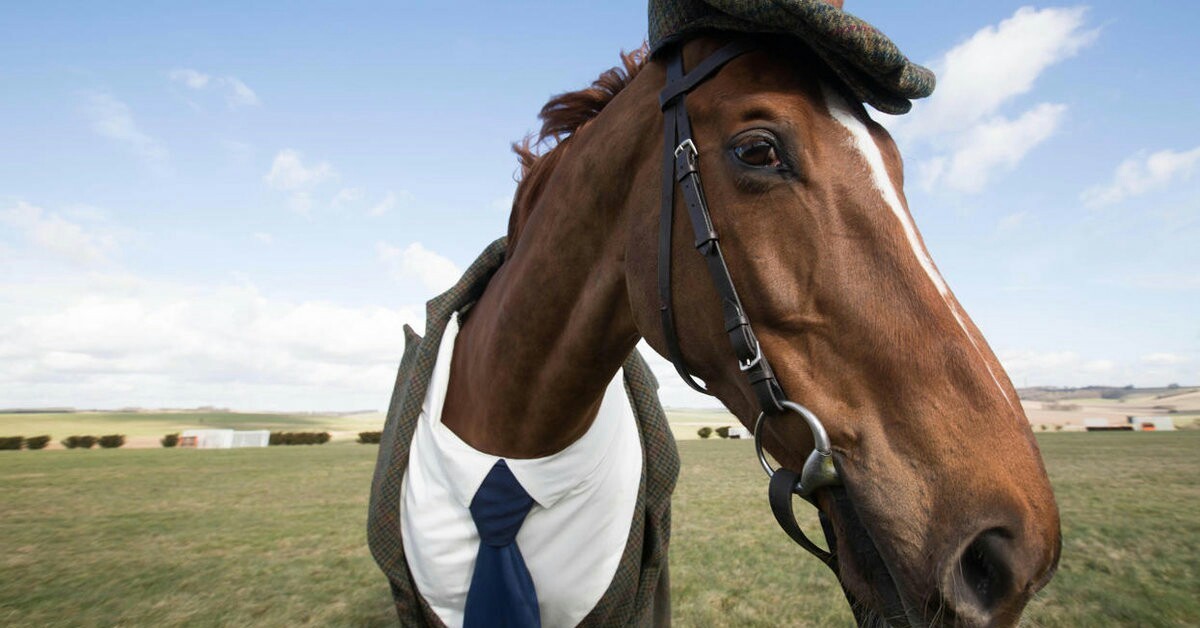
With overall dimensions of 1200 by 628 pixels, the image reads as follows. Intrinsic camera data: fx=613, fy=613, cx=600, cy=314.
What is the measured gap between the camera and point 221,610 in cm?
623

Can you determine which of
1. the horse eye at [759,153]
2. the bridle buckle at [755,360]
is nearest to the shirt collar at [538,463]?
the bridle buckle at [755,360]

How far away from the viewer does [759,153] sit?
1.40 m

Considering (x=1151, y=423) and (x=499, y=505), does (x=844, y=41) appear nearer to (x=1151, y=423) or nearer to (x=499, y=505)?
(x=499, y=505)

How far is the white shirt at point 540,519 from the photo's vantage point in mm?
2344

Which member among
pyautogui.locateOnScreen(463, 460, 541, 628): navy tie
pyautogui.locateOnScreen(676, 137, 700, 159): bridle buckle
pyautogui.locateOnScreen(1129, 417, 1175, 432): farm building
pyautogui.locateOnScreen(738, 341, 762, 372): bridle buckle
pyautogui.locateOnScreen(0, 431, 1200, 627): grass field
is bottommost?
pyautogui.locateOnScreen(1129, 417, 1175, 432): farm building

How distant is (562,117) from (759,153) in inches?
49.6

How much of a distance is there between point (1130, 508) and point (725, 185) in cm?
1330

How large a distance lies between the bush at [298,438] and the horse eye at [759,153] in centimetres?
5047

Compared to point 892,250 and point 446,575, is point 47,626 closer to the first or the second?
point 446,575

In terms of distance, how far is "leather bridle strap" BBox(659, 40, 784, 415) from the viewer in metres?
1.30

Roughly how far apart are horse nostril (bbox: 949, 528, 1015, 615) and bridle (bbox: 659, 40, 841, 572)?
24cm

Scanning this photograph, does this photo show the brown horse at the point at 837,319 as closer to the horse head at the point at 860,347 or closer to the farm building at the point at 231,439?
the horse head at the point at 860,347

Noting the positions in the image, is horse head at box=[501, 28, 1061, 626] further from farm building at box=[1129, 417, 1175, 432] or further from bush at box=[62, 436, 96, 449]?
farm building at box=[1129, 417, 1175, 432]

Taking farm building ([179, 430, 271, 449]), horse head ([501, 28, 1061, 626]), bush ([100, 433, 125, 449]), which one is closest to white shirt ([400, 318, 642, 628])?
horse head ([501, 28, 1061, 626])
